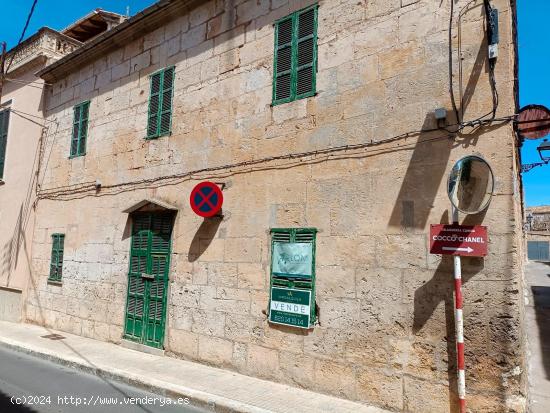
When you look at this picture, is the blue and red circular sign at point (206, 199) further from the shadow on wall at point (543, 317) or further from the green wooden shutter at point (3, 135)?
the green wooden shutter at point (3, 135)

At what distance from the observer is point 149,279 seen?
792 centimetres

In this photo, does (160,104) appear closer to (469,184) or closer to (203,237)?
(203,237)

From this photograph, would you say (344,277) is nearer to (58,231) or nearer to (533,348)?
(533,348)

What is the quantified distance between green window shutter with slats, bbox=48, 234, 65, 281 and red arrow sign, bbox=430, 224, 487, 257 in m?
8.67

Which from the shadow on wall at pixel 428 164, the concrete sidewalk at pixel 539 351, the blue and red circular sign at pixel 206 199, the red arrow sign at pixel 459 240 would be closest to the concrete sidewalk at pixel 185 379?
the concrete sidewalk at pixel 539 351

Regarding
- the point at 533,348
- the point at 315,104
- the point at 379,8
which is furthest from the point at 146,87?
the point at 533,348

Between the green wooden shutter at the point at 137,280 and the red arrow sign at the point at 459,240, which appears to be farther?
the green wooden shutter at the point at 137,280

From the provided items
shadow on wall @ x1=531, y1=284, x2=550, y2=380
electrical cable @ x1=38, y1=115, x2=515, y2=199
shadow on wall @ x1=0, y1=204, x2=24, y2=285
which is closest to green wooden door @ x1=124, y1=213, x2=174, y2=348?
electrical cable @ x1=38, y1=115, x2=515, y2=199

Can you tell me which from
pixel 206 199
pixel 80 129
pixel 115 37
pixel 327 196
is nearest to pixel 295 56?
pixel 327 196

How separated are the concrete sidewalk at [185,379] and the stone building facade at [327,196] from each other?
235mm

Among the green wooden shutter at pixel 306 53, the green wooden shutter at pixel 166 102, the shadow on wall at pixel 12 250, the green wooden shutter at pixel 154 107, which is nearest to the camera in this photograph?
the green wooden shutter at pixel 306 53

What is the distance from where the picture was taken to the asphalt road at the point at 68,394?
17.1 feet

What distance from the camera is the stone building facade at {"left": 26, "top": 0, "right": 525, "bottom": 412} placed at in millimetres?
4647

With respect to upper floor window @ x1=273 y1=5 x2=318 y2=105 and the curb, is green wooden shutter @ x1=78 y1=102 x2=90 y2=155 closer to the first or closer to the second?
the curb
